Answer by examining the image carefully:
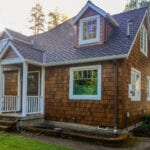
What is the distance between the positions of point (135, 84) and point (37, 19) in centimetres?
2747

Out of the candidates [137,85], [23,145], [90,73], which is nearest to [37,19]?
[137,85]

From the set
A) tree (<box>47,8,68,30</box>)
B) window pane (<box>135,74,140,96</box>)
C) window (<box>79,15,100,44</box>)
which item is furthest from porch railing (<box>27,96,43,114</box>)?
tree (<box>47,8,68,30</box>)

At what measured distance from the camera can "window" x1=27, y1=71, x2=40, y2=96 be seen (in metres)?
12.4

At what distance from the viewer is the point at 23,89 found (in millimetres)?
10516

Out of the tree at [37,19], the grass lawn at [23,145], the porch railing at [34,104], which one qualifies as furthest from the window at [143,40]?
the tree at [37,19]

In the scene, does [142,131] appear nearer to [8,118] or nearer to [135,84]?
[135,84]

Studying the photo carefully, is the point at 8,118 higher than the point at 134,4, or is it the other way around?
the point at 134,4

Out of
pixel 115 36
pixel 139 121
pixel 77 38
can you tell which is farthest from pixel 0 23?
pixel 139 121

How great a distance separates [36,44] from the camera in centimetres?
1491

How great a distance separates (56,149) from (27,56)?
212 inches

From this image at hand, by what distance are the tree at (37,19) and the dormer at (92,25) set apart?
935 inches

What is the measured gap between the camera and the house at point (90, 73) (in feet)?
31.6

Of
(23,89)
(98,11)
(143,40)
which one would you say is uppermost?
(98,11)

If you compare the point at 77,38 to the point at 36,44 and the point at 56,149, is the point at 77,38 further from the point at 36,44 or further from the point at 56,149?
the point at 56,149
